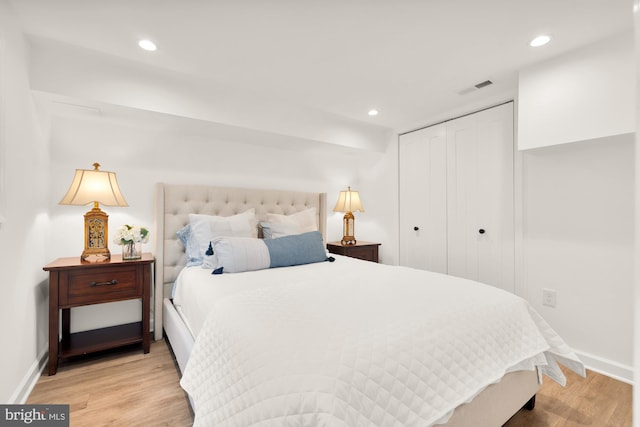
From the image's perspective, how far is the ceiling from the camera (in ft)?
4.97

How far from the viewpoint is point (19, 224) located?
5.40ft

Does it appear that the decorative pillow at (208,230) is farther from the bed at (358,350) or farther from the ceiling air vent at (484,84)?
the ceiling air vent at (484,84)

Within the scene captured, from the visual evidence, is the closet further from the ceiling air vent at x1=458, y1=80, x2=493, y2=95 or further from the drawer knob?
the drawer knob

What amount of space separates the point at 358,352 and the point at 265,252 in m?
1.38

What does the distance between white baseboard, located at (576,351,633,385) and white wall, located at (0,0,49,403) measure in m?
3.55

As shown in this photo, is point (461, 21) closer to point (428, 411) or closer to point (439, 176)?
point (439, 176)

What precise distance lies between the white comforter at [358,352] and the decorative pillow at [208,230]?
87 centimetres

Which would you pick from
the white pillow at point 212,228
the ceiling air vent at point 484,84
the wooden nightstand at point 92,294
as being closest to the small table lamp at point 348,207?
the white pillow at point 212,228

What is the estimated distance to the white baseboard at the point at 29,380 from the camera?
1.57 metres

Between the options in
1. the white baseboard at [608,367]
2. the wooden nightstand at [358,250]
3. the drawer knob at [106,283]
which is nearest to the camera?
the white baseboard at [608,367]

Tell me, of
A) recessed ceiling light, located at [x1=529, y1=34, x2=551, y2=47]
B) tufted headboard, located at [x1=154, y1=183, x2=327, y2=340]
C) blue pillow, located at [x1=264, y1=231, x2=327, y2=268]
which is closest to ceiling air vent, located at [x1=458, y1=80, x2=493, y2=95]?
recessed ceiling light, located at [x1=529, y1=34, x2=551, y2=47]

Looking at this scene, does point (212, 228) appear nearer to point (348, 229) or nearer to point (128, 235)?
point (128, 235)

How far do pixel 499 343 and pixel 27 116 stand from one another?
2.90 meters

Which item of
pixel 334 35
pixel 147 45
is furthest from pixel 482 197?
pixel 147 45
